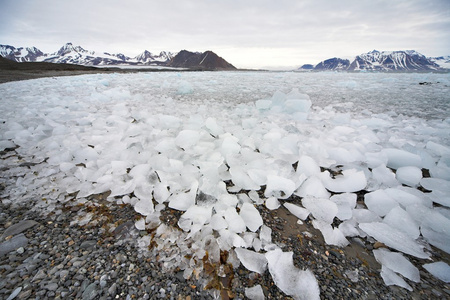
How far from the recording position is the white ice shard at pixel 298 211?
4.55 ft

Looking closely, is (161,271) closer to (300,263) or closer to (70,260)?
(70,260)

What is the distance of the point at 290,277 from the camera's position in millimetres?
1001

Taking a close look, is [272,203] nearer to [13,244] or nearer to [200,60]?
[13,244]

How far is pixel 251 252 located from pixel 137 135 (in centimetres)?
209

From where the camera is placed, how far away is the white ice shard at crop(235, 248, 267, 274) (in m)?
1.03

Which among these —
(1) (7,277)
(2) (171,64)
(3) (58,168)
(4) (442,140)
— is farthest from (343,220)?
(2) (171,64)

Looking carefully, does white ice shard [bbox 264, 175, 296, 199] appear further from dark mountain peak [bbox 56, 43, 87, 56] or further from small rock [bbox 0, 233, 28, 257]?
dark mountain peak [bbox 56, 43, 87, 56]

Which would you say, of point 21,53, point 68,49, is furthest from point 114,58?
point 21,53

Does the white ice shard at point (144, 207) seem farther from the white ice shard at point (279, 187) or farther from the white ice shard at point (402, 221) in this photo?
the white ice shard at point (402, 221)

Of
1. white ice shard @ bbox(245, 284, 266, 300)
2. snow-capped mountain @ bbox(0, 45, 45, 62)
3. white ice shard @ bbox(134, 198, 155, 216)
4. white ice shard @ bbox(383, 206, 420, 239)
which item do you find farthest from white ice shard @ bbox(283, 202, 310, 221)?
snow-capped mountain @ bbox(0, 45, 45, 62)

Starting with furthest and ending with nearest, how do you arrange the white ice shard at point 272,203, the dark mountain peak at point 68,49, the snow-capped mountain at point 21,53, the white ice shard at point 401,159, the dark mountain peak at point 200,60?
1. the dark mountain peak at point 68,49
2. the snow-capped mountain at point 21,53
3. the dark mountain peak at point 200,60
4. the white ice shard at point 401,159
5. the white ice shard at point 272,203

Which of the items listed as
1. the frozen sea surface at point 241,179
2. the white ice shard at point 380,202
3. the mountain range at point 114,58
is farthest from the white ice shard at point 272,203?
the mountain range at point 114,58

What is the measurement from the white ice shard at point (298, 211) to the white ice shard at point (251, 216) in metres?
0.27

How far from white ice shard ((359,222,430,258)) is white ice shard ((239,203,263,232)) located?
65 centimetres
